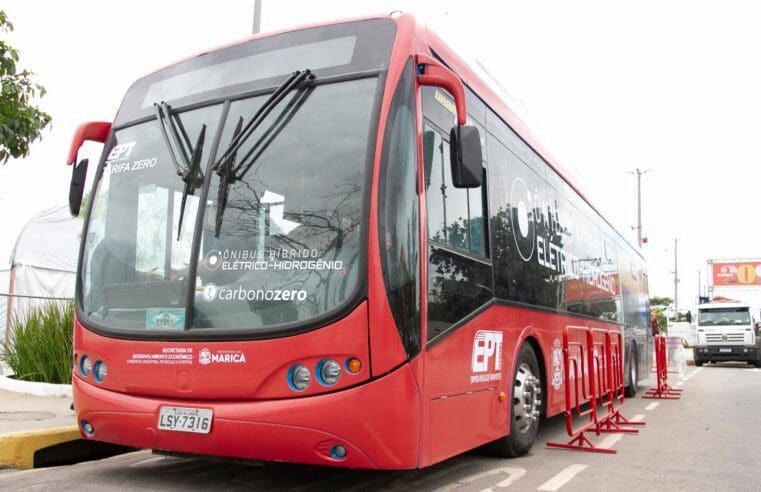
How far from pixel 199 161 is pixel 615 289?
905 centimetres

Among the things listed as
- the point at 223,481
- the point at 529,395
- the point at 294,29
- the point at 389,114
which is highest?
the point at 294,29

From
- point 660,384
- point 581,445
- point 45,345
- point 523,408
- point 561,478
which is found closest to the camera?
point 561,478

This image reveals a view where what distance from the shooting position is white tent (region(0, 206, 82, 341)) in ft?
55.6

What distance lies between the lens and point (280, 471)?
19.0 ft

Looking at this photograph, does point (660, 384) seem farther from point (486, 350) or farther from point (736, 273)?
point (736, 273)

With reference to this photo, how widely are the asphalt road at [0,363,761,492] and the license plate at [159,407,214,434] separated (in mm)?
883

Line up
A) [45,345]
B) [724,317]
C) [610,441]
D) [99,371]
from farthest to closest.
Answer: [724,317] < [45,345] < [610,441] < [99,371]

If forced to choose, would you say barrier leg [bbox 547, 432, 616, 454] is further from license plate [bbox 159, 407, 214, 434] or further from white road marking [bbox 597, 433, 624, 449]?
license plate [bbox 159, 407, 214, 434]

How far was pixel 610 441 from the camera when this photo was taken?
26.3 feet

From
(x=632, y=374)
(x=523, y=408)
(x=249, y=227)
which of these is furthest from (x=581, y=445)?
(x=632, y=374)

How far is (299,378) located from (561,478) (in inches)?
109

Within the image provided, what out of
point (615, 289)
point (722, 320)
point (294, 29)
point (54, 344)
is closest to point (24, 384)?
point (54, 344)

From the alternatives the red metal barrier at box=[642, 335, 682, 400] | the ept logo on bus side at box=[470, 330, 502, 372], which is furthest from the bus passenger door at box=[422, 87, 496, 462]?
the red metal barrier at box=[642, 335, 682, 400]

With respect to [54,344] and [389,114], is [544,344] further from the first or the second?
[54,344]
